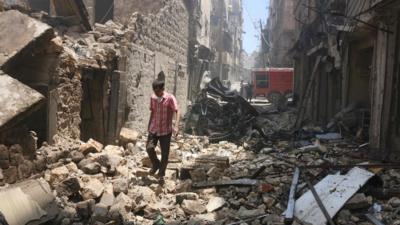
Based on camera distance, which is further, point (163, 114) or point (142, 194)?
point (163, 114)

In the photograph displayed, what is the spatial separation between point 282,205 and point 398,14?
4.33 metres

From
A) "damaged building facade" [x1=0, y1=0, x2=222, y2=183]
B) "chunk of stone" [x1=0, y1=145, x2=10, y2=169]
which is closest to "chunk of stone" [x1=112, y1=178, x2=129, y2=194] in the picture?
"damaged building facade" [x1=0, y1=0, x2=222, y2=183]

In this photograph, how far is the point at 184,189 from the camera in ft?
18.4

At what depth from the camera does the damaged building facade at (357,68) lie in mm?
7211

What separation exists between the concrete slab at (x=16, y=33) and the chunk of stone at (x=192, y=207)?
274cm

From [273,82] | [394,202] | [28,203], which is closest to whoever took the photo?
[28,203]

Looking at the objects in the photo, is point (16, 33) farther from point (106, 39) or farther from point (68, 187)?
point (106, 39)

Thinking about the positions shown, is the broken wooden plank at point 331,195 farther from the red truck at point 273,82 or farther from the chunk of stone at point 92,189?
the red truck at point 273,82

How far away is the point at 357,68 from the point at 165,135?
6.38m

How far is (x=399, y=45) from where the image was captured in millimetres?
7039

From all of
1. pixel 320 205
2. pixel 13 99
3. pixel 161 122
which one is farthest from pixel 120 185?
pixel 320 205

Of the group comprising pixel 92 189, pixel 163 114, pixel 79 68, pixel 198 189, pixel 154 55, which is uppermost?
pixel 154 55

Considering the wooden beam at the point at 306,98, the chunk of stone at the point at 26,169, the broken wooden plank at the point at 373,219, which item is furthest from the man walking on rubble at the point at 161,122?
the wooden beam at the point at 306,98

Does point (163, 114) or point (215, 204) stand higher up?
point (163, 114)
